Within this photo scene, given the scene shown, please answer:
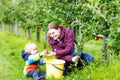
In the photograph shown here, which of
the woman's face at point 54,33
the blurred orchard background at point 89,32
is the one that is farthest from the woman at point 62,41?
the blurred orchard background at point 89,32

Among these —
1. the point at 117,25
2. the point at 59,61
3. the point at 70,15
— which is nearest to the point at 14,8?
the point at 70,15

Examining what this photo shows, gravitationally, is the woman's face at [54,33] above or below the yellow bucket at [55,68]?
above

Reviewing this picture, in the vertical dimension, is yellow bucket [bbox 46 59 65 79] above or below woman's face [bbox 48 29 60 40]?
below

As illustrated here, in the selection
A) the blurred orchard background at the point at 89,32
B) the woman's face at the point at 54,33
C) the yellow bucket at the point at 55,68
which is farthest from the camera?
the woman's face at the point at 54,33

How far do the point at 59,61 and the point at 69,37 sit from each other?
558mm

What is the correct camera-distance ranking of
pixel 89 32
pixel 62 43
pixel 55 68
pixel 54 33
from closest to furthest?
pixel 89 32 < pixel 55 68 < pixel 54 33 < pixel 62 43

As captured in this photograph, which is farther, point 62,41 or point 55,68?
point 62,41

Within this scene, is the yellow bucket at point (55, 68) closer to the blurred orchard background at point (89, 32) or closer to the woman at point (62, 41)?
the blurred orchard background at point (89, 32)

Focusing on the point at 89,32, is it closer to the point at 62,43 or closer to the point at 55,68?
the point at 55,68

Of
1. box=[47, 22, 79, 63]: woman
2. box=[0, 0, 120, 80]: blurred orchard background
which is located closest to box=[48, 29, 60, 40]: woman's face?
box=[47, 22, 79, 63]: woman

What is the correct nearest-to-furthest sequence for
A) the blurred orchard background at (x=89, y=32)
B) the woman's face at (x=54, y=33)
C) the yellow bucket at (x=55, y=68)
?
the blurred orchard background at (x=89, y=32)
the yellow bucket at (x=55, y=68)
the woman's face at (x=54, y=33)

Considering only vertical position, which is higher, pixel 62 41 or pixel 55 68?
pixel 62 41

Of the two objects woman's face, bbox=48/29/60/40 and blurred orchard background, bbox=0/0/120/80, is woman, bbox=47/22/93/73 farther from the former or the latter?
blurred orchard background, bbox=0/0/120/80

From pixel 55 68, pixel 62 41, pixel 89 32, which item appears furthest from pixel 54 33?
pixel 89 32
